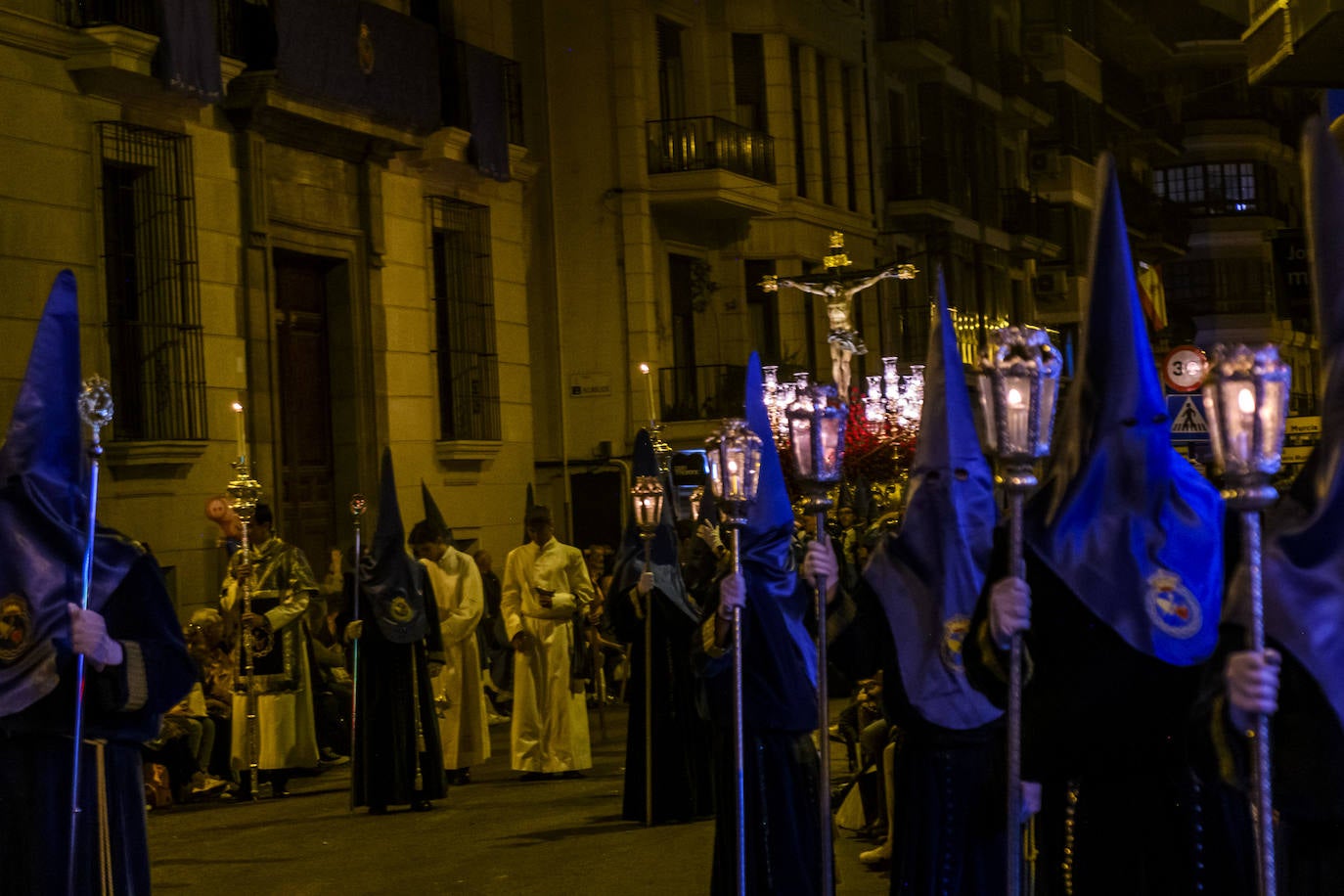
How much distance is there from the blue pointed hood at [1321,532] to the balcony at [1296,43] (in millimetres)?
6491

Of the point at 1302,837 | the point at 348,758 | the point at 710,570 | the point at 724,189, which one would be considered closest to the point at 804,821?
the point at 710,570

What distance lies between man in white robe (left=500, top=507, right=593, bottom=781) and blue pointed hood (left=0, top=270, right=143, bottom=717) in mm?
9048

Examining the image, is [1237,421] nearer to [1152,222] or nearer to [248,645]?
[248,645]

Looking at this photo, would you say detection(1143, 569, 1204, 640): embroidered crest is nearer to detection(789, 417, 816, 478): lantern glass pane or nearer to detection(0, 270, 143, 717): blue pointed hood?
detection(789, 417, 816, 478): lantern glass pane

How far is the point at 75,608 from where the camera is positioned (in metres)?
6.37

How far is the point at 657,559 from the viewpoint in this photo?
13.1 metres

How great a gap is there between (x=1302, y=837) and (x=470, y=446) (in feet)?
61.2

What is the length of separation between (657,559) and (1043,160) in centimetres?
3579

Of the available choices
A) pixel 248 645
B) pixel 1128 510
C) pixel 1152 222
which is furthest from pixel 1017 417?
pixel 1152 222

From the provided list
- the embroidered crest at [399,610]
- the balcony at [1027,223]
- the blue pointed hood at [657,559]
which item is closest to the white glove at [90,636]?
the blue pointed hood at [657,559]

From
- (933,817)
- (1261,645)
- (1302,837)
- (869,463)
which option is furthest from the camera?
(869,463)

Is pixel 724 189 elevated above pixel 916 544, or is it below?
above

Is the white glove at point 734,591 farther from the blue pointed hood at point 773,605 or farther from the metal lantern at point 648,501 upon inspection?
the metal lantern at point 648,501

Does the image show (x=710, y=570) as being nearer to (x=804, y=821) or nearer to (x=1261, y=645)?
(x=804, y=821)
